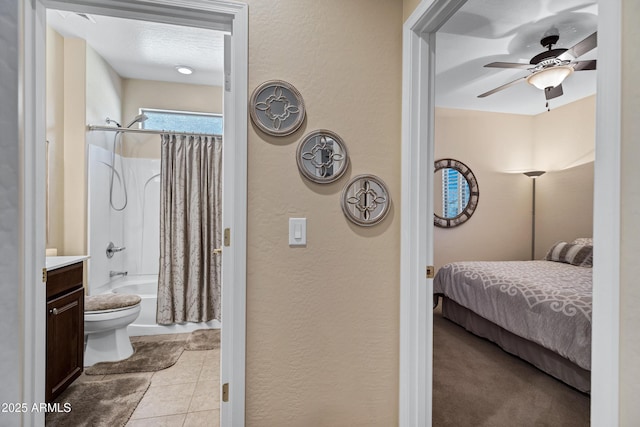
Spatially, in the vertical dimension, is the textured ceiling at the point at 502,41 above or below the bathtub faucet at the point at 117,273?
above

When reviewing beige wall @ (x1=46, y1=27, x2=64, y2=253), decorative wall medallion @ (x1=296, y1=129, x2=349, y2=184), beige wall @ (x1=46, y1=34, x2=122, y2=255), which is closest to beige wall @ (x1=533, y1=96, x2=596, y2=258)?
decorative wall medallion @ (x1=296, y1=129, x2=349, y2=184)

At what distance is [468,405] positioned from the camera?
6.95ft

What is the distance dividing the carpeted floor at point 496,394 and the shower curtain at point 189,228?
81.0 inches

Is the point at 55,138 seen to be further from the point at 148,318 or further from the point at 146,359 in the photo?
the point at 146,359

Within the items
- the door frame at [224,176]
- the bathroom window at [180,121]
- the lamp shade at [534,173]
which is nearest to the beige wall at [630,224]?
the door frame at [224,176]

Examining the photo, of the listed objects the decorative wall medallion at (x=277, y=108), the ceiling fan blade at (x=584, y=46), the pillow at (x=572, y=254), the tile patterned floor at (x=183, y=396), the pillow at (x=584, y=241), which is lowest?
the tile patterned floor at (x=183, y=396)

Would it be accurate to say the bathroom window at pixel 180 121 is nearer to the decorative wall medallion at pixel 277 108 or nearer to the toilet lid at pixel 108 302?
the toilet lid at pixel 108 302

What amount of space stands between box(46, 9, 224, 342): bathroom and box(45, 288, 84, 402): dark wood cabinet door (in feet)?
1.92

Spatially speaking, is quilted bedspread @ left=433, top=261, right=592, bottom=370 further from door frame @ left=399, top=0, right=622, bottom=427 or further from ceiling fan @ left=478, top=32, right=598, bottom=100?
ceiling fan @ left=478, top=32, right=598, bottom=100

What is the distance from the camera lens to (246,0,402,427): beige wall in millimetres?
1446

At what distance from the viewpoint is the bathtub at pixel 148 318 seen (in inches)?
119

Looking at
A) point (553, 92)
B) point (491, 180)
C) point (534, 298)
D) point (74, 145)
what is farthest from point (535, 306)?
point (74, 145)

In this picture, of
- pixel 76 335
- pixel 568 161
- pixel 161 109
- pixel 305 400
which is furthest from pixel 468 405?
pixel 161 109

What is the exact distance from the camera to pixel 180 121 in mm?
3742
